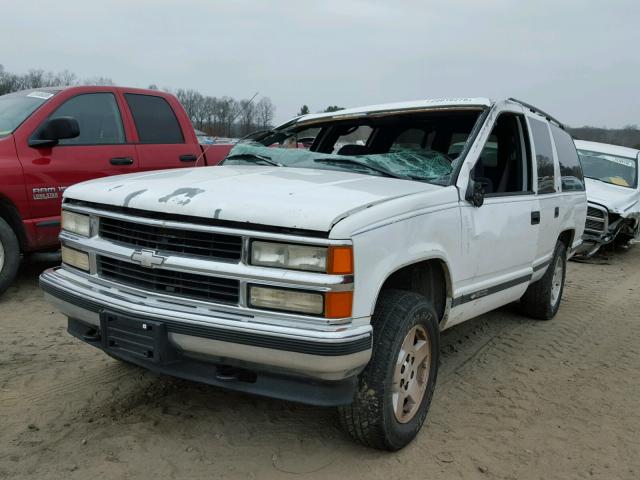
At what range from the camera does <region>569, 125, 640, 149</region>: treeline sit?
1652 cm

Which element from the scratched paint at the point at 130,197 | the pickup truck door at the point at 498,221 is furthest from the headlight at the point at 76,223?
the pickup truck door at the point at 498,221

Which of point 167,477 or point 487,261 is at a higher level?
point 487,261

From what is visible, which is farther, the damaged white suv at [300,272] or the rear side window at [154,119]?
the rear side window at [154,119]

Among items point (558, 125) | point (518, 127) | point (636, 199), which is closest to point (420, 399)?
point (518, 127)

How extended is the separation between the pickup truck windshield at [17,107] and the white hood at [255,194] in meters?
2.54

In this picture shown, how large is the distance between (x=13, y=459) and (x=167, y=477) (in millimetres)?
749

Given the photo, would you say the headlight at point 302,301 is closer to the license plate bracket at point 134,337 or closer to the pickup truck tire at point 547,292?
the license plate bracket at point 134,337

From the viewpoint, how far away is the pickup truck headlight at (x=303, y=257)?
7.63 feet

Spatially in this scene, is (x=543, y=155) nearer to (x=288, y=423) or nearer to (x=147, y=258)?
(x=288, y=423)

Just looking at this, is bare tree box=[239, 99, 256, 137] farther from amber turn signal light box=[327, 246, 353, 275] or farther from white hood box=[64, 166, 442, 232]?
amber turn signal light box=[327, 246, 353, 275]

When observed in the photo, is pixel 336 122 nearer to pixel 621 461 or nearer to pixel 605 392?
pixel 605 392

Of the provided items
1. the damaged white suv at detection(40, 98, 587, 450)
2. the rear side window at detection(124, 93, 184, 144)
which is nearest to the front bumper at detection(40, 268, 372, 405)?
the damaged white suv at detection(40, 98, 587, 450)

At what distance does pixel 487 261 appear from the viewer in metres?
3.56

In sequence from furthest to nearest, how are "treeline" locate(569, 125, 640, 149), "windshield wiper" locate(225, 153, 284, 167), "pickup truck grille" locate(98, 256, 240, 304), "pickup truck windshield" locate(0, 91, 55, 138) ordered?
"treeline" locate(569, 125, 640, 149) → "pickup truck windshield" locate(0, 91, 55, 138) → "windshield wiper" locate(225, 153, 284, 167) → "pickup truck grille" locate(98, 256, 240, 304)
